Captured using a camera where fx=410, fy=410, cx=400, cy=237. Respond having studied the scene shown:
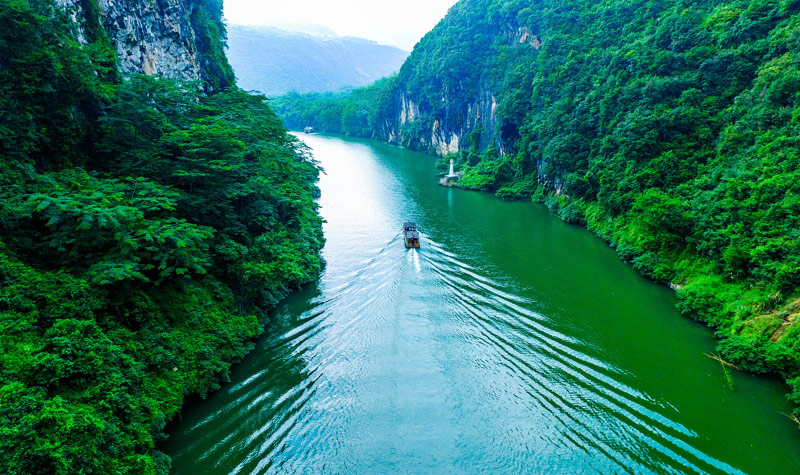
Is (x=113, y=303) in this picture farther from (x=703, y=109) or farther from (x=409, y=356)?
(x=703, y=109)

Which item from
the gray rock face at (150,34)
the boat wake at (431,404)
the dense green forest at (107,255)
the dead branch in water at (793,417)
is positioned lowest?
the boat wake at (431,404)

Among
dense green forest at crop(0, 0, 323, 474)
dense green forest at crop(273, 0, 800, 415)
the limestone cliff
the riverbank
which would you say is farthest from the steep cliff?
the limestone cliff

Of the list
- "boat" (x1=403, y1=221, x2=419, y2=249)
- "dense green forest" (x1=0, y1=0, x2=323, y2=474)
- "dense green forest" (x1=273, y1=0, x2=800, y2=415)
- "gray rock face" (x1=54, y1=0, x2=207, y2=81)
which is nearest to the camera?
"dense green forest" (x1=0, y1=0, x2=323, y2=474)

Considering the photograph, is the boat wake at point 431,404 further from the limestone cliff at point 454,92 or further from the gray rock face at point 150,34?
the limestone cliff at point 454,92

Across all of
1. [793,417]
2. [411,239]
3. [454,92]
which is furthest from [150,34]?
[454,92]

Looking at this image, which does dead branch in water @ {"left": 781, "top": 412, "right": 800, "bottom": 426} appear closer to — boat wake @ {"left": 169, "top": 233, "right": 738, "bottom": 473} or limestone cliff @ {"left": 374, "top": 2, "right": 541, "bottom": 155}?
boat wake @ {"left": 169, "top": 233, "right": 738, "bottom": 473}

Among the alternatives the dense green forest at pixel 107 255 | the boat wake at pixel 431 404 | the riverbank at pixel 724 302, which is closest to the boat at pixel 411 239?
the boat wake at pixel 431 404

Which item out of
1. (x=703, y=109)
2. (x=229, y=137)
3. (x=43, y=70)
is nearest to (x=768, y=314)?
(x=703, y=109)

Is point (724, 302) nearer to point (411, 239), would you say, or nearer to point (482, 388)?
point (482, 388)
